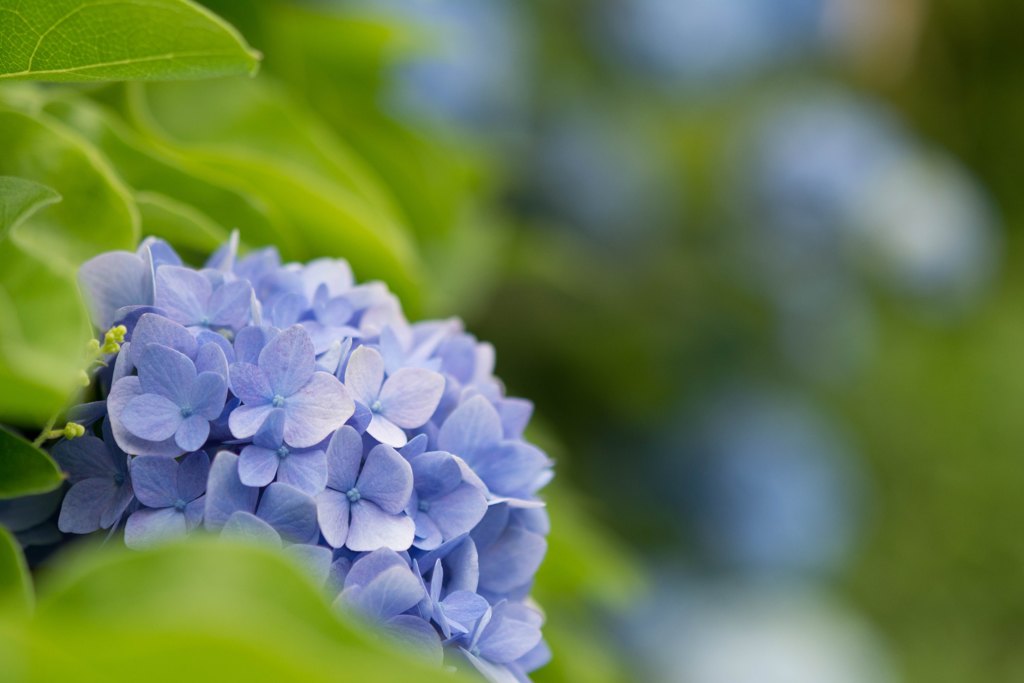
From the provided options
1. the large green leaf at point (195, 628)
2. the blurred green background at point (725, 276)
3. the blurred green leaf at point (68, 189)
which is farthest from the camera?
the blurred green background at point (725, 276)

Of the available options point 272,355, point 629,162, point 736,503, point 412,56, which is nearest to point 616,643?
point 736,503

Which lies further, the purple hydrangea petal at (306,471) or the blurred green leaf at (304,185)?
the blurred green leaf at (304,185)

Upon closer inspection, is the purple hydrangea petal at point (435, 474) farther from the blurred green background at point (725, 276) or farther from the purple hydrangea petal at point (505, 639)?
the blurred green background at point (725, 276)

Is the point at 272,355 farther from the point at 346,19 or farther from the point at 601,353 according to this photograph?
the point at 601,353

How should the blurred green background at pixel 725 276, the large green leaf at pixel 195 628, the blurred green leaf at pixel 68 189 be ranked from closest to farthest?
1. the large green leaf at pixel 195 628
2. the blurred green leaf at pixel 68 189
3. the blurred green background at pixel 725 276

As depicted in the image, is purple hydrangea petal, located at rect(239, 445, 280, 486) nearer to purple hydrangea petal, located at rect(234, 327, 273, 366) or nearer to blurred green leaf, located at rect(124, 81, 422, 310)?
purple hydrangea petal, located at rect(234, 327, 273, 366)

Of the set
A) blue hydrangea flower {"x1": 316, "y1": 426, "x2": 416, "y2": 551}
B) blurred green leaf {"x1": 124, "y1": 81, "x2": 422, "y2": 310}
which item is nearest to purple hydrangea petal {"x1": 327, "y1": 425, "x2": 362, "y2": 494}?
blue hydrangea flower {"x1": 316, "y1": 426, "x2": 416, "y2": 551}

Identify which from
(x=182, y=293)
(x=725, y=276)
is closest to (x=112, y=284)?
(x=182, y=293)

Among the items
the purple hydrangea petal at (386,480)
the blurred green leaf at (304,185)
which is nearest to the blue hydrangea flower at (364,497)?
the purple hydrangea petal at (386,480)
